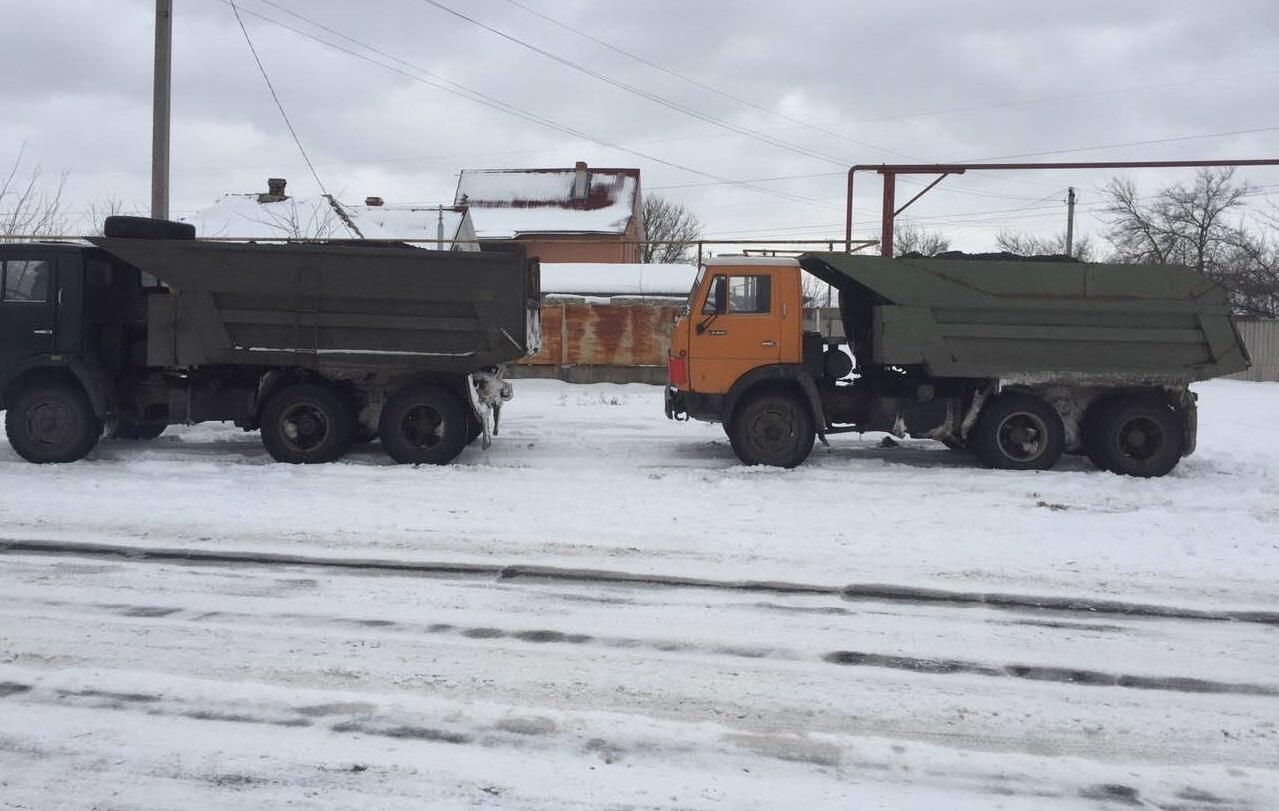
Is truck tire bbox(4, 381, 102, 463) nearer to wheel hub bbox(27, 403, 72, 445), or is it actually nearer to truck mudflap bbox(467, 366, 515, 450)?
wheel hub bbox(27, 403, 72, 445)

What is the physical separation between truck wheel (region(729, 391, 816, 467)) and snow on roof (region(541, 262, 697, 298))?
12.7 meters

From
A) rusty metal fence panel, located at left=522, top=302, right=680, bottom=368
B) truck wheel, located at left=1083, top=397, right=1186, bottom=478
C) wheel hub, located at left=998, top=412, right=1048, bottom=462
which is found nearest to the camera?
truck wheel, located at left=1083, top=397, right=1186, bottom=478

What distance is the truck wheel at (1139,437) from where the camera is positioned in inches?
448

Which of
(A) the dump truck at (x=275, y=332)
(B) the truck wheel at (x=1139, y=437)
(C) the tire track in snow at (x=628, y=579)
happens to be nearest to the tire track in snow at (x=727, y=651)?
(C) the tire track in snow at (x=628, y=579)

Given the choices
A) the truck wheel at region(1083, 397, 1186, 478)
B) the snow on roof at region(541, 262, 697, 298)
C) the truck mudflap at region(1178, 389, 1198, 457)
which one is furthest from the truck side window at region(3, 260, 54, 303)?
the snow on roof at region(541, 262, 697, 298)

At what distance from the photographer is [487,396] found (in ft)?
39.1

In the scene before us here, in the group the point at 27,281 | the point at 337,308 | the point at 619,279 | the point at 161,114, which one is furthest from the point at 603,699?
the point at 619,279

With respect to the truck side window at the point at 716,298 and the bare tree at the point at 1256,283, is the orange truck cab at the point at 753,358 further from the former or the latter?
the bare tree at the point at 1256,283

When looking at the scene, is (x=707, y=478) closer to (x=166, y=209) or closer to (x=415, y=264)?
(x=415, y=264)

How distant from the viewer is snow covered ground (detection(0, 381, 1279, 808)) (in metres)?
3.86

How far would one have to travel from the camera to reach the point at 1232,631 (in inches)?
229

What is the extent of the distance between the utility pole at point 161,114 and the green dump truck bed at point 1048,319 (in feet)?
34.9

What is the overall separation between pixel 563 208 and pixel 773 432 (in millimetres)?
36516

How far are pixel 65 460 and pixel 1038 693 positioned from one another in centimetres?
1100
